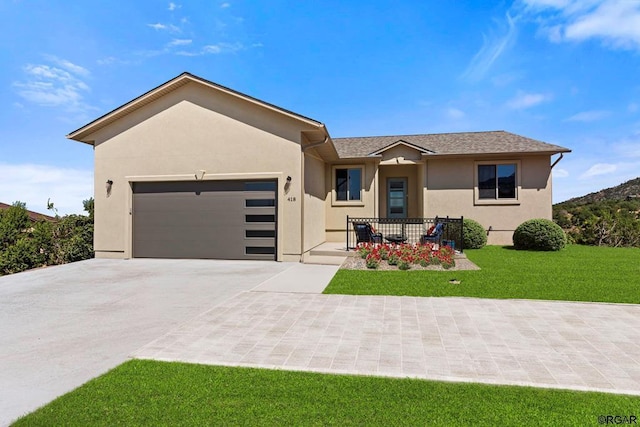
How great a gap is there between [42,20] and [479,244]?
17.4m

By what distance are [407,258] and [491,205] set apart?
8.16 metres

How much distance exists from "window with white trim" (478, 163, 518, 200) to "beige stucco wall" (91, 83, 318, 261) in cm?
961

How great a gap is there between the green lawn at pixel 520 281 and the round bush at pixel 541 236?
2.14 meters

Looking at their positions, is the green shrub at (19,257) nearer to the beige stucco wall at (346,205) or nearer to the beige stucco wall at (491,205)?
the beige stucco wall at (346,205)

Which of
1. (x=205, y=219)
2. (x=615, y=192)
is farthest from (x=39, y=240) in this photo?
(x=615, y=192)

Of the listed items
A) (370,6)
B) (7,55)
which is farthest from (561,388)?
(7,55)

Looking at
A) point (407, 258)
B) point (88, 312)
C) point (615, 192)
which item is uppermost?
point (615, 192)

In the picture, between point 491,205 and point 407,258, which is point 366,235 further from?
point 491,205

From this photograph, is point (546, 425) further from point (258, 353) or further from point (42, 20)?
point (42, 20)

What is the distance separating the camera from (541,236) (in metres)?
13.1

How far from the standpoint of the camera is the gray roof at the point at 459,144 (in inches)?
593
